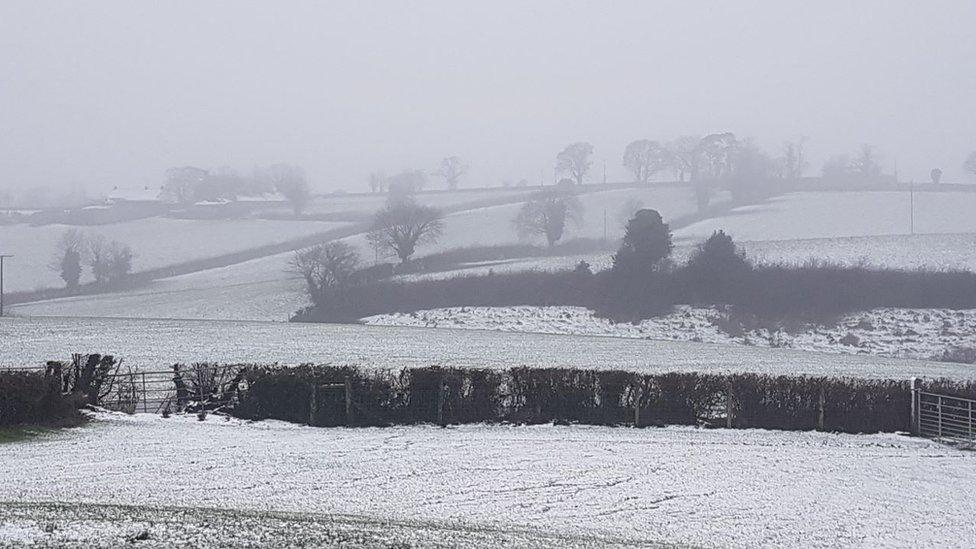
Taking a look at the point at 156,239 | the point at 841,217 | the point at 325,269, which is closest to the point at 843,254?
the point at 841,217

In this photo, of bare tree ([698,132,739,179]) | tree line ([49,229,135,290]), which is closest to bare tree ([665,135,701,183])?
bare tree ([698,132,739,179])

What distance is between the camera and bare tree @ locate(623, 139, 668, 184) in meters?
159

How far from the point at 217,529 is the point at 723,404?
815 inches

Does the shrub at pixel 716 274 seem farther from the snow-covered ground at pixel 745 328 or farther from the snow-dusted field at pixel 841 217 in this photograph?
the snow-dusted field at pixel 841 217

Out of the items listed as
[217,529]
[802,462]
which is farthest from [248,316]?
[217,529]

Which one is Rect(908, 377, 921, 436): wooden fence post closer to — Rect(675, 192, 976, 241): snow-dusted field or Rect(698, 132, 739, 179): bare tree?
Rect(675, 192, 976, 241): snow-dusted field

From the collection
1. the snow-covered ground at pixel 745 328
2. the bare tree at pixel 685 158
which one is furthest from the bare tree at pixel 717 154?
the snow-covered ground at pixel 745 328

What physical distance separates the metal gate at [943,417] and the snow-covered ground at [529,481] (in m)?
2.14

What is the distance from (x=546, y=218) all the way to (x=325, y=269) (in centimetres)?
3156

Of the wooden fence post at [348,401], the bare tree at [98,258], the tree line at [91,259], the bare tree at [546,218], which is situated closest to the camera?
the wooden fence post at [348,401]

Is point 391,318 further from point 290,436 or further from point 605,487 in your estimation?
point 605,487

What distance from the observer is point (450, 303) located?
78.6 m

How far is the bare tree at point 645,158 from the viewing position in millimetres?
159125

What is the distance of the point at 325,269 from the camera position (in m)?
Result: 88.0
